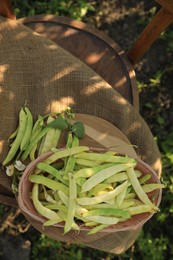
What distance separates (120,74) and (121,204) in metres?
0.79

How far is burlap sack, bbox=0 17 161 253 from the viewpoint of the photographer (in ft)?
5.68

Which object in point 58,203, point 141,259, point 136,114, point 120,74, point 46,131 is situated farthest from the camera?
point 141,259

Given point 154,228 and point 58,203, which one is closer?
point 58,203

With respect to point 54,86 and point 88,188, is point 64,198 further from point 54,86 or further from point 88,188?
point 54,86

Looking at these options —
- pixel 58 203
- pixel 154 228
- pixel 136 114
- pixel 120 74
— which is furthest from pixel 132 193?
pixel 154 228

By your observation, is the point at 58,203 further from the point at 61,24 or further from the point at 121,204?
the point at 61,24

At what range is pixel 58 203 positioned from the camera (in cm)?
146

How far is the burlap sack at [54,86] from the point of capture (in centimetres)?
173

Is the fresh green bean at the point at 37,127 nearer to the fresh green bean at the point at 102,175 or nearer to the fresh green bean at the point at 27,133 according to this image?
the fresh green bean at the point at 27,133

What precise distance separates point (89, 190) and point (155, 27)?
92cm

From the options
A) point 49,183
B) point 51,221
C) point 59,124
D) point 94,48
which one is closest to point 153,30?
point 94,48

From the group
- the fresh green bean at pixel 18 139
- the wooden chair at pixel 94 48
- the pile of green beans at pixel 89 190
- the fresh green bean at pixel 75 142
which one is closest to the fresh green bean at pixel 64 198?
the pile of green beans at pixel 89 190

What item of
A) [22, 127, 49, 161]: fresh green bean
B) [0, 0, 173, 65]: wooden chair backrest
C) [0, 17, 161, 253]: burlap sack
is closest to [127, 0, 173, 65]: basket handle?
[0, 0, 173, 65]: wooden chair backrest

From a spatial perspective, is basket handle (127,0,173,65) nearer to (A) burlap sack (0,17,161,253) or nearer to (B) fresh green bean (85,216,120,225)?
(A) burlap sack (0,17,161,253)
